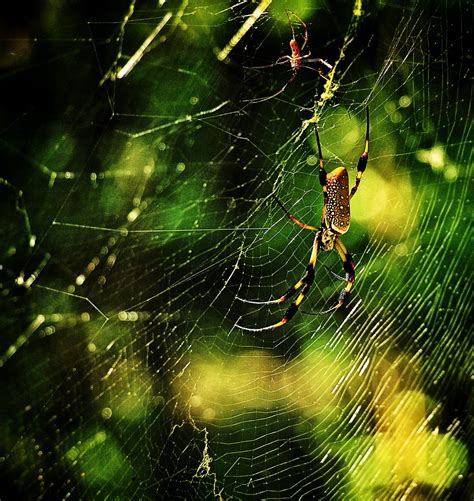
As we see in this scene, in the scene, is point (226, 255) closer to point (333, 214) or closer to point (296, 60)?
point (333, 214)

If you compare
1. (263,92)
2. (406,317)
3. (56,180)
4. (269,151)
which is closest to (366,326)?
(406,317)

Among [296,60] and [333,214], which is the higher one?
[296,60]

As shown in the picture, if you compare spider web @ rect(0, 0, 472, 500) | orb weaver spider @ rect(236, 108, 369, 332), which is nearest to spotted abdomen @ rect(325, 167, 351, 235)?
orb weaver spider @ rect(236, 108, 369, 332)

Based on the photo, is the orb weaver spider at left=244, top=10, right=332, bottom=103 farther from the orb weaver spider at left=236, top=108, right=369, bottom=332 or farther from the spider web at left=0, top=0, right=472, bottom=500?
the orb weaver spider at left=236, top=108, right=369, bottom=332

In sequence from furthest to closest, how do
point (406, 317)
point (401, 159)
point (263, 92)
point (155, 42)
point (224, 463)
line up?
point (406, 317) → point (401, 159) → point (224, 463) → point (263, 92) → point (155, 42)

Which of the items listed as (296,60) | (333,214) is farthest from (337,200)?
(296,60)

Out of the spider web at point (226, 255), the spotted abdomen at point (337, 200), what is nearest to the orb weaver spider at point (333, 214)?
the spotted abdomen at point (337, 200)

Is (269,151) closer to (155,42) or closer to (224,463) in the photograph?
(155,42)
